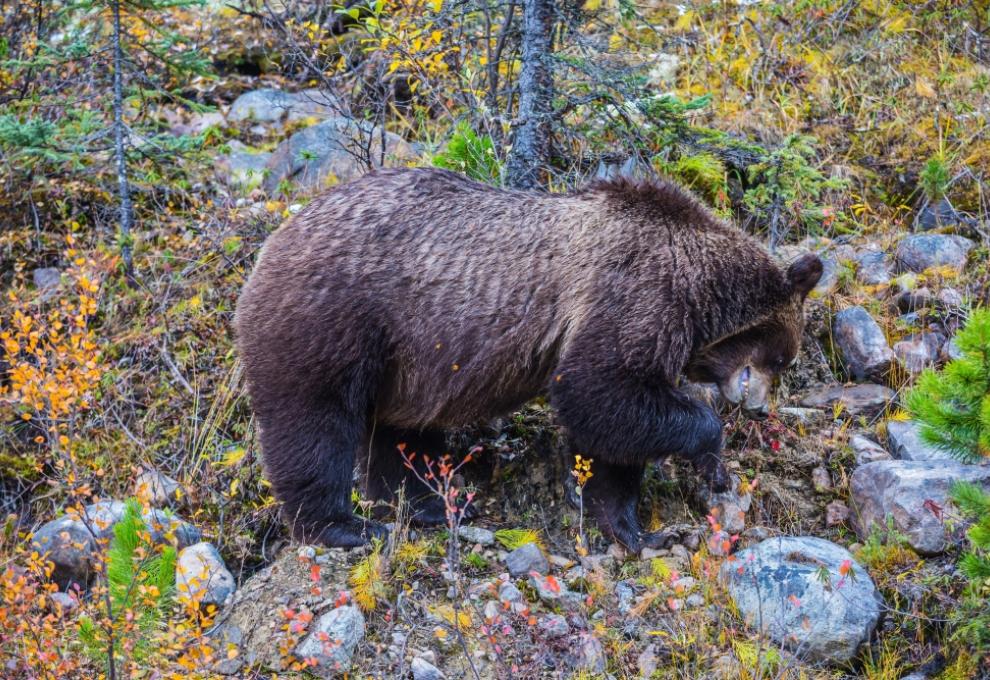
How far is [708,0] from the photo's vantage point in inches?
403

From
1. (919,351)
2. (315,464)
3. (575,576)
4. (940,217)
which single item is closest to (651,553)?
(575,576)

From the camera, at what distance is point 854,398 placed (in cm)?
694

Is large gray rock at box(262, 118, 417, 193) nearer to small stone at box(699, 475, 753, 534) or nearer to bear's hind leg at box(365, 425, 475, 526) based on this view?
bear's hind leg at box(365, 425, 475, 526)

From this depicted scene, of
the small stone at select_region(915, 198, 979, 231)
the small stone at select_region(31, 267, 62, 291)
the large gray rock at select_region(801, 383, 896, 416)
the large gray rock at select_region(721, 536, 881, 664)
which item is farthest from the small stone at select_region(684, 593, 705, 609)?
the small stone at select_region(31, 267, 62, 291)

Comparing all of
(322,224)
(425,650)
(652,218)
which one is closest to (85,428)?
(322,224)

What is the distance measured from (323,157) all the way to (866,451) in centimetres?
513

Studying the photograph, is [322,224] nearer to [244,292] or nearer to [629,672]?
[244,292]

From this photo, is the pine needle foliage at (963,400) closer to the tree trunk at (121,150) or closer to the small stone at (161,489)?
the small stone at (161,489)

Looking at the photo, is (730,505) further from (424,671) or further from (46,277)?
(46,277)

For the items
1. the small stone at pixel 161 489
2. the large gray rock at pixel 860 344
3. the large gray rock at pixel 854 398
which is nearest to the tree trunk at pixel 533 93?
the large gray rock at pixel 860 344

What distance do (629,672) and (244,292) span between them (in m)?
3.02

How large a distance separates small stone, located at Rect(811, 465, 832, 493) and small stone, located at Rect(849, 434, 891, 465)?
217mm

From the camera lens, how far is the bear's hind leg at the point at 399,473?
649 cm

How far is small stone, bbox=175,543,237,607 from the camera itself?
577cm
